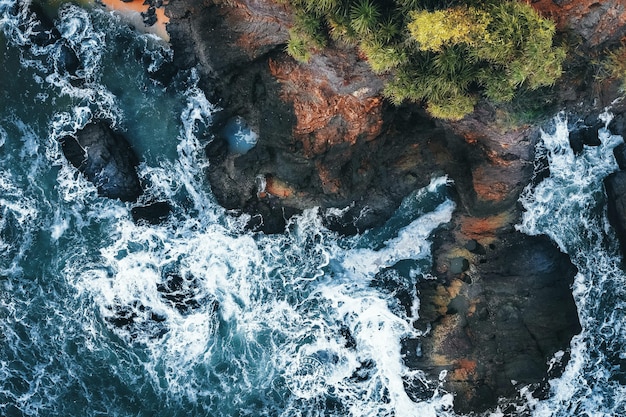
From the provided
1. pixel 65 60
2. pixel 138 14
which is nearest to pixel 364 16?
pixel 138 14

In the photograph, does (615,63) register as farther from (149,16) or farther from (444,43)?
(149,16)

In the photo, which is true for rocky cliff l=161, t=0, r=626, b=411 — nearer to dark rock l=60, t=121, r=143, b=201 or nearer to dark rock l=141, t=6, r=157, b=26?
dark rock l=141, t=6, r=157, b=26

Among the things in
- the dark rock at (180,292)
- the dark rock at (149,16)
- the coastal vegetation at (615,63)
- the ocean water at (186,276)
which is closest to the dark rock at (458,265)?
the ocean water at (186,276)

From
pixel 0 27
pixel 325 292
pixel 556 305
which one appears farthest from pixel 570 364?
pixel 0 27

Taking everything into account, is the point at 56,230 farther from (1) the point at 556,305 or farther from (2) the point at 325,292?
(1) the point at 556,305

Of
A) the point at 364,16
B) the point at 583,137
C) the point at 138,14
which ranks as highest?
the point at 364,16

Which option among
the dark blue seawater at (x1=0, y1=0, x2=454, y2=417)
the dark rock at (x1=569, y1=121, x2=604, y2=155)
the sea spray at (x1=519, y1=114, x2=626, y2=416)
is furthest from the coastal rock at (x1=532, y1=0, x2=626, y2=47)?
the dark blue seawater at (x1=0, y1=0, x2=454, y2=417)
